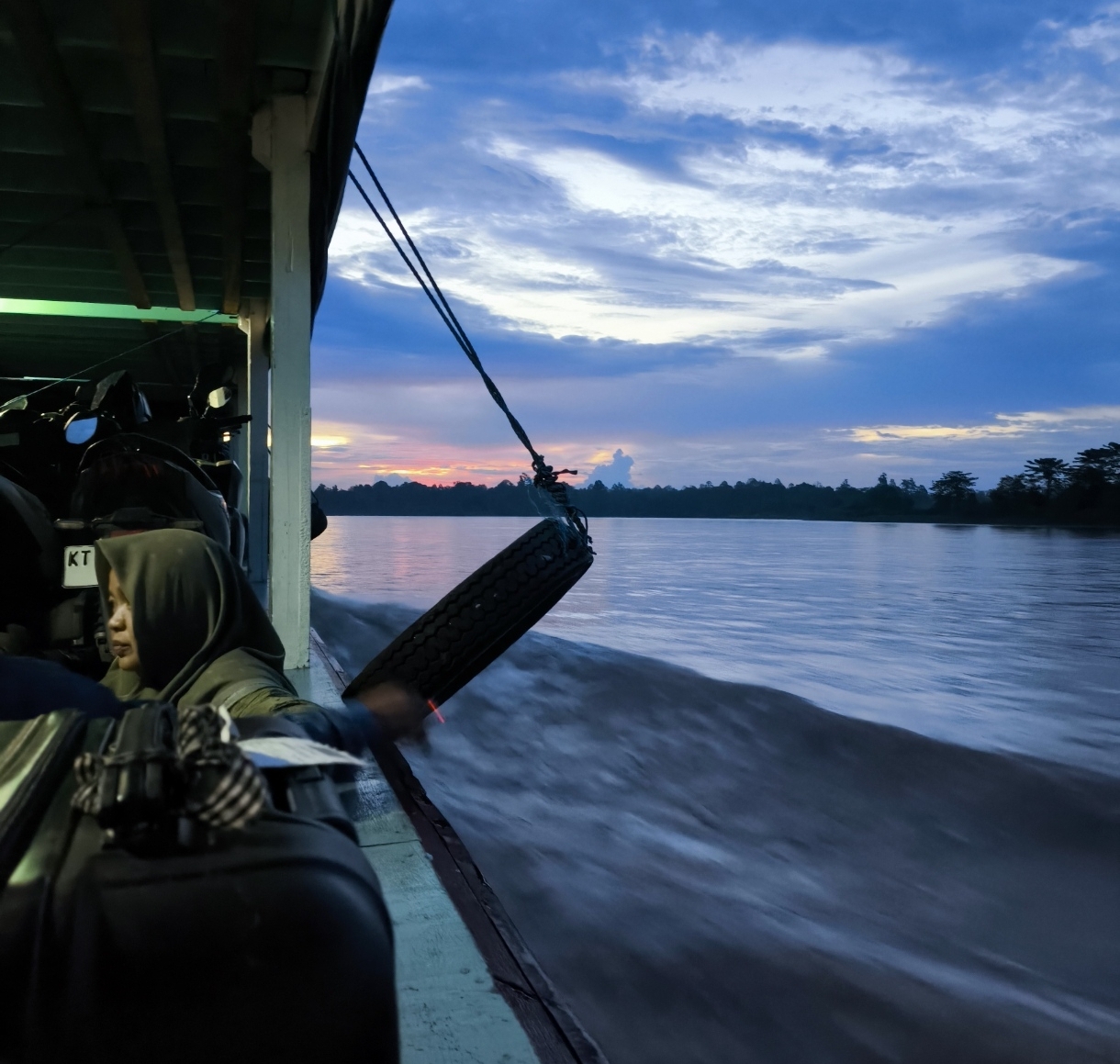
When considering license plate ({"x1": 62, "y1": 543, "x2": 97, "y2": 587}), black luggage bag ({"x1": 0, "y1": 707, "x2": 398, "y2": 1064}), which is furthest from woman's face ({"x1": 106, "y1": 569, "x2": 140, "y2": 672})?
license plate ({"x1": 62, "y1": 543, "x2": 97, "y2": 587})

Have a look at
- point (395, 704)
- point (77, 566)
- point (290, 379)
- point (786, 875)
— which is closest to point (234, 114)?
point (290, 379)

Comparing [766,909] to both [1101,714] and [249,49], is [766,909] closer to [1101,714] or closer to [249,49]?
[249,49]

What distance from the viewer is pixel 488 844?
16.2 feet

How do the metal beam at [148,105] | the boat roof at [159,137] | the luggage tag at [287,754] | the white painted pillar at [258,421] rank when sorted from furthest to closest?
1. the white painted pillar at [258,421]
2. the boat roof at [159,137]
3. the metal beam at [148,105]
4. the luggage tag at [287,754]

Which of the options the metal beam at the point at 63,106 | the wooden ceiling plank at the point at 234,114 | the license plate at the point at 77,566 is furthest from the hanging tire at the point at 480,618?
the metal beam at the point at 63,106

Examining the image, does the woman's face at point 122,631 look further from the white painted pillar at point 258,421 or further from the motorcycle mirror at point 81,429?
the white painted pillar at point 258,421

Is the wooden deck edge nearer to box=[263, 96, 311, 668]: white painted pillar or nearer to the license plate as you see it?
the license plate

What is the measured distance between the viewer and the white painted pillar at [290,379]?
511 cm

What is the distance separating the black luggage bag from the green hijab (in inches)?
32.8

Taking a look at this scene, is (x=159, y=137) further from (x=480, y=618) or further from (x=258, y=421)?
(x=258, y=421)

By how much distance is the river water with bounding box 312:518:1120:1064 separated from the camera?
3264 mm

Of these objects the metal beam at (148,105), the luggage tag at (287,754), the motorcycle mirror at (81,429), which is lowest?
the luggage tag at (287,754)

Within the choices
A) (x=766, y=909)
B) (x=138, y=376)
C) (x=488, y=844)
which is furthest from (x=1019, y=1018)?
(x=138, y=376)

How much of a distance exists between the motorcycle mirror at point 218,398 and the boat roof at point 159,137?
3.26ft
